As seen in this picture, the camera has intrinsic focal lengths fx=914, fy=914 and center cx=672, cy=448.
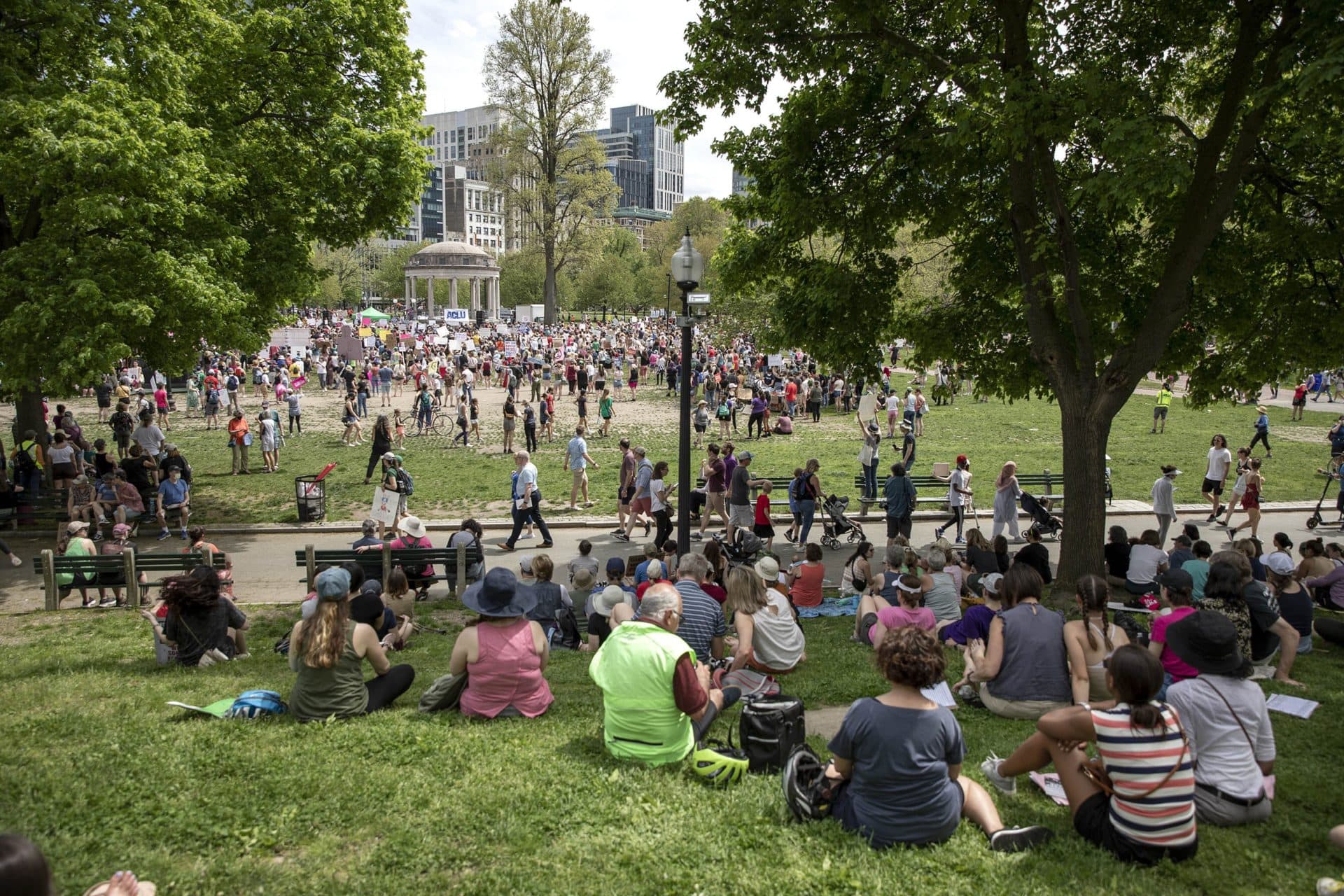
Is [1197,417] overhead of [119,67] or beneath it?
beneath

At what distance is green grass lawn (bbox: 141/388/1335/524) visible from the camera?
767 inches

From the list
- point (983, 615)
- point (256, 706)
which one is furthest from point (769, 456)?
point (256, 706)

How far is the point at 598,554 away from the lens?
15.8 m

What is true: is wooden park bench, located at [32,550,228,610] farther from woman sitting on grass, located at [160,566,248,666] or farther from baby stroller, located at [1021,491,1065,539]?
baby stroller, located at [1021,491,1065,539]

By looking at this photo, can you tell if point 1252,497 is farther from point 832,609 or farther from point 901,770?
point 901,770

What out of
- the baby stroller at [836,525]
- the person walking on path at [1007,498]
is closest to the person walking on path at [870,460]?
the baby stroller at [836,525]

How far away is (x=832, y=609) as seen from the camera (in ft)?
38.8

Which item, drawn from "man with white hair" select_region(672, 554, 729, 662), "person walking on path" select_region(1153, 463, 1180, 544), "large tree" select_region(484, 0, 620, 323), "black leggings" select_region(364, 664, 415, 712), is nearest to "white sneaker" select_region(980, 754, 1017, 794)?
"man with white hair" select_region(672, 554, 729, 662)

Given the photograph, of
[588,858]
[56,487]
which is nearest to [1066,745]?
[588,858]

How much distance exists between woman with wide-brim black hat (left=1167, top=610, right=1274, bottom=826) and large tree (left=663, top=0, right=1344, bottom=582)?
577cm

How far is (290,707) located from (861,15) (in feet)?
31.0

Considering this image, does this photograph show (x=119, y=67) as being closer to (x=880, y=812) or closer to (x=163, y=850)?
(x=163, y=850)

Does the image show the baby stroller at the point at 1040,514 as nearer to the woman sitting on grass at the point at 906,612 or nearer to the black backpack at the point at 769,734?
the woman sitting on grass at the point at 906,612

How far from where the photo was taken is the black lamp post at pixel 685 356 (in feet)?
35.2
